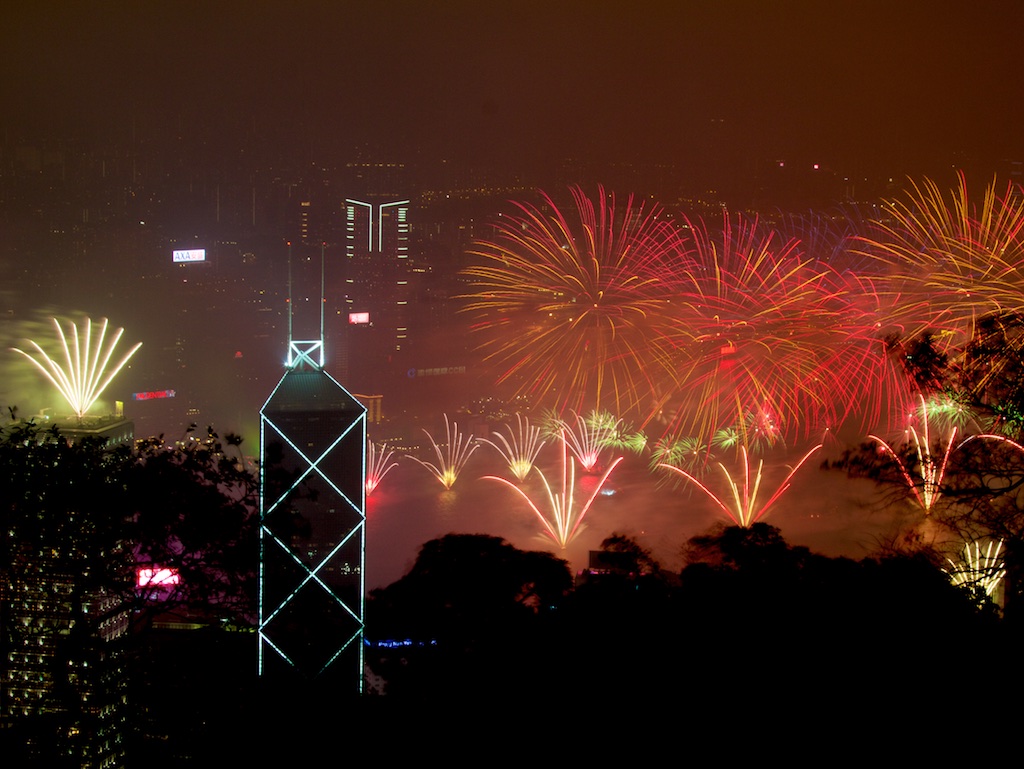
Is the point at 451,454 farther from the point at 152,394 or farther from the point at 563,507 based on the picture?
the point at 152,394

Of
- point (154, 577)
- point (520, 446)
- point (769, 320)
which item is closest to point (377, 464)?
point (520, 446)

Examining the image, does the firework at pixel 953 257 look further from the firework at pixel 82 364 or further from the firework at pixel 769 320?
the firework at pixel 82 364

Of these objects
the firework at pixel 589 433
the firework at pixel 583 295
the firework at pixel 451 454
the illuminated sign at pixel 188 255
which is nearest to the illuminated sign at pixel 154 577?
the firework at pixel 583 295

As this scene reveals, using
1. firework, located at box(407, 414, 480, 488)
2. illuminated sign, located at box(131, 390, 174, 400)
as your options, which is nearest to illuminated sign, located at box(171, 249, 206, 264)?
illuminated sign, located at box(131, 390, 174, 400)

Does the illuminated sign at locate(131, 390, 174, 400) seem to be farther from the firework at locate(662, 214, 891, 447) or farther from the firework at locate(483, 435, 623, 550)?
the firework at locate(662, 214, 891, 447)

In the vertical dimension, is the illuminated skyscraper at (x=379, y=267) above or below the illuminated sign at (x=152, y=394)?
above
